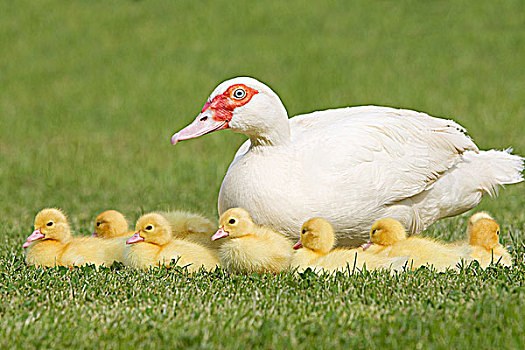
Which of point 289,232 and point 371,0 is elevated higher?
point 371,0

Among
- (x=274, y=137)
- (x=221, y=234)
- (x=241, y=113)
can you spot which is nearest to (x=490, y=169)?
(x=274, y=137)

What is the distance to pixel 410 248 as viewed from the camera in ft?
16.6

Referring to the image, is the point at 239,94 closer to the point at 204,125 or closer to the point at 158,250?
Answer: the point at 204,125

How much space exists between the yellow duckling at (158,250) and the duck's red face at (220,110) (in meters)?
0.65

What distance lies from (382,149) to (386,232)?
2.55ft

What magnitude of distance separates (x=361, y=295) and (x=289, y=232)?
1.05 m

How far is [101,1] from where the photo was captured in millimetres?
21516

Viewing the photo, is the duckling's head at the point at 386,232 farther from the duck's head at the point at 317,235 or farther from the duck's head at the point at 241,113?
the duck's head at the point at 241,113

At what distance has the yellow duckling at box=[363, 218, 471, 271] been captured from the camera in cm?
503

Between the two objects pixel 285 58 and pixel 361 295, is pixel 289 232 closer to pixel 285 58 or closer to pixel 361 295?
pixel 361 295

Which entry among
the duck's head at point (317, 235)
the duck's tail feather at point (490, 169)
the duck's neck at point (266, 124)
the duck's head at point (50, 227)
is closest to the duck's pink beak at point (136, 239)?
the duck's head at point (50, 227)

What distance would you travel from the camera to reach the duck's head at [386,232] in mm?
5102

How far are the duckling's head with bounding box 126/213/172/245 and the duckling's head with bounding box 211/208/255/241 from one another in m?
0.50

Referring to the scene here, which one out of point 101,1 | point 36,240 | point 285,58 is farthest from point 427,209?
point 101,1
